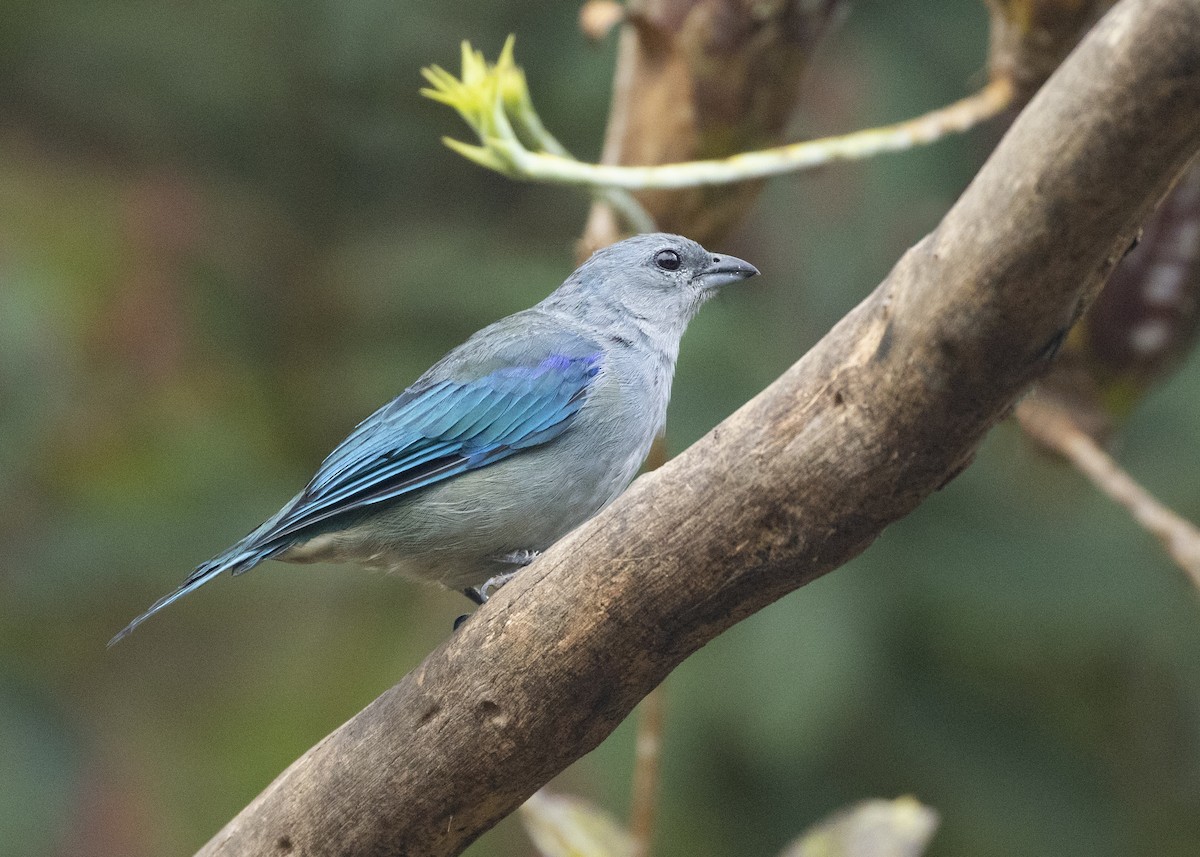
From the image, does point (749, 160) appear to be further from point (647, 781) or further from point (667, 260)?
point (647, 781)

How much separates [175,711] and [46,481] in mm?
1082

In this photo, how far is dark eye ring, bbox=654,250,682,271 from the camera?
155 inches

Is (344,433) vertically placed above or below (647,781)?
above

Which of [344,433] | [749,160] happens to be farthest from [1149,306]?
[344,433]

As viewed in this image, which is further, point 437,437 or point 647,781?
point 647,781

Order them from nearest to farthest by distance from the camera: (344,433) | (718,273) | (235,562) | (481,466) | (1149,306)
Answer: (235,562)
(481,466)
(1149,306)
(718,273)
(344,433)

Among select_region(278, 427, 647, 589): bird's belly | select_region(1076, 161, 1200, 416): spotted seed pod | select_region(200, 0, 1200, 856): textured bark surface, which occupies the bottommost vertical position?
select_region(200, 0, 1200, 856): textured bark surface

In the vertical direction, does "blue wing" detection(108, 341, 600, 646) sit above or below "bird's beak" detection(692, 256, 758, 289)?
below

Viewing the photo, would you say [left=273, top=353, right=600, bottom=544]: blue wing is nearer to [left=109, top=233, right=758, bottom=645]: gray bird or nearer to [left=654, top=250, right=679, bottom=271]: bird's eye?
[left=109, top=233, right=758, bottom=645]: gray bird

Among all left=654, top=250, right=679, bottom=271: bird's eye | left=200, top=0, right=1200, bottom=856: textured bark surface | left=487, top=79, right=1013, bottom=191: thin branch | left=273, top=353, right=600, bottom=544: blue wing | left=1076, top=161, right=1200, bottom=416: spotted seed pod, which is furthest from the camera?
left=654, top=250, right=679, bottom=271: bird's eye

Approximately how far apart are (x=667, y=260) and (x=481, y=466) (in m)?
0.99

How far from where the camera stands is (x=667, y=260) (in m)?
3.95

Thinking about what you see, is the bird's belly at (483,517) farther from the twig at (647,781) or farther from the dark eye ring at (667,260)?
the dark eye ring at (667,260)

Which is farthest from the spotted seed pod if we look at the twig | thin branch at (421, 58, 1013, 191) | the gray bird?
the twig
